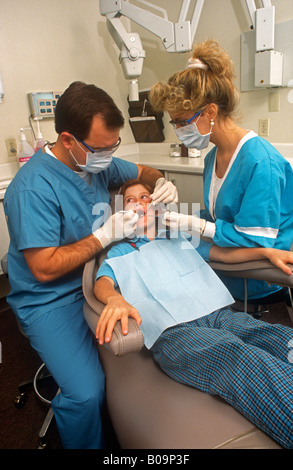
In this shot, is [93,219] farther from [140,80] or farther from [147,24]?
[140,80]

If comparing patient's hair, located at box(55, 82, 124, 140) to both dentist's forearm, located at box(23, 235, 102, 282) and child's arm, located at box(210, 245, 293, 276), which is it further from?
child's arm, located at box(210, 245, 293, 276)

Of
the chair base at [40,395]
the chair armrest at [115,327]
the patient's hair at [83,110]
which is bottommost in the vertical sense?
the chair base at [40,395]

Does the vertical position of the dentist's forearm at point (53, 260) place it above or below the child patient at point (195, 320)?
above

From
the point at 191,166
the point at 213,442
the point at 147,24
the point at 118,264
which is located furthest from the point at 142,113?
the point at 213,442

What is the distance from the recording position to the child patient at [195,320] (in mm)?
Answer: 767

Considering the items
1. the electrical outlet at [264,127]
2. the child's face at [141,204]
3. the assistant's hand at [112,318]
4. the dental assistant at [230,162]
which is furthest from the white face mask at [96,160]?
the electrical outlet at [264,127]

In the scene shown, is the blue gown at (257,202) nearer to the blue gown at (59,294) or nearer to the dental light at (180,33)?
the blue gown at (59,294)

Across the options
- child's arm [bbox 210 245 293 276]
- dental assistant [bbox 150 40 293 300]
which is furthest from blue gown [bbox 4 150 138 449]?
child's arm [bbox 210 245 293 276]

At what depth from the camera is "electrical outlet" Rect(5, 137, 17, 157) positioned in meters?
2.21

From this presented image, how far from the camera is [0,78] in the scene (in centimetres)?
202

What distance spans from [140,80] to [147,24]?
35.1 inches

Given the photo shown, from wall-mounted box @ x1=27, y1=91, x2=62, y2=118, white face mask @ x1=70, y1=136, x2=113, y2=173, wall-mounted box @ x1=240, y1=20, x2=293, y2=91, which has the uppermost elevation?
wall-mounted box @ x1=240, y1=20, x2=293, y2=91

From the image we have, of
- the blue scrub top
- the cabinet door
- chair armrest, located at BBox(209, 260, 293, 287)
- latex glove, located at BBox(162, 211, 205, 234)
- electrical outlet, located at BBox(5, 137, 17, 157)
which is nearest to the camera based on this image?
chair armrest, located at BBox(209, 260, 293, 287)

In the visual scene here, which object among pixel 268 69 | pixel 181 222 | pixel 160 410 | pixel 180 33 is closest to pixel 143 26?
pixel 180 33
